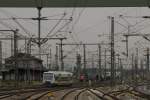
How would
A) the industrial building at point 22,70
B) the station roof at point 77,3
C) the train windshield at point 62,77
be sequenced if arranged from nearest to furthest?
the station roof at point 77,3
the train windshield at point 62,77
the industrial building at point 22,70

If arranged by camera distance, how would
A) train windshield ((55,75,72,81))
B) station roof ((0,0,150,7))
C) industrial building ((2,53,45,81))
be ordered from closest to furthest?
1. station roof ((0,0,150,7))
2. train windshield ((55,75,72,81))
3. industrial building ((2,53,45,81))

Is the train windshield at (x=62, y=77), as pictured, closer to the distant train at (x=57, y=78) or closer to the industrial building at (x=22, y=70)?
the distant train at (x=57, y=78)

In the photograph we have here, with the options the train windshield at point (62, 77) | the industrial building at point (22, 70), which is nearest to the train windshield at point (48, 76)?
the train windshield at point (62, 77)

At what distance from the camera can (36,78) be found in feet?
433

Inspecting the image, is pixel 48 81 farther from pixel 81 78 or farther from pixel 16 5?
pixel 16 5

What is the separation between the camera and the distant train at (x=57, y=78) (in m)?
88.9

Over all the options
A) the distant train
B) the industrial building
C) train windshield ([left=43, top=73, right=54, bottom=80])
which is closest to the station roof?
the distant train

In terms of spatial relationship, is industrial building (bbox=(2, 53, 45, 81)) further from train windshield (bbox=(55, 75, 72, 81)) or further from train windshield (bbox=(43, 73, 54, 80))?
train windshield (bbox=(55, 75, 72, 81))

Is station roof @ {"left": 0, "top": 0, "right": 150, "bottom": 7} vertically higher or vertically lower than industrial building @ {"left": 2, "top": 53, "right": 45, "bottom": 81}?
higher

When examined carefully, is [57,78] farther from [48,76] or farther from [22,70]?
[22,70]

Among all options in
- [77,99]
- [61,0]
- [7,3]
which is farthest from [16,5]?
[77,99]

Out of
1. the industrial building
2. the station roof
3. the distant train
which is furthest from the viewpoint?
the industrial building

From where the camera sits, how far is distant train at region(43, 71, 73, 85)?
88.9 metres

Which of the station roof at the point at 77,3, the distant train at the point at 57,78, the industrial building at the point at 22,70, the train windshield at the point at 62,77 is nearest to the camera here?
the station roof at the point at 77,3
